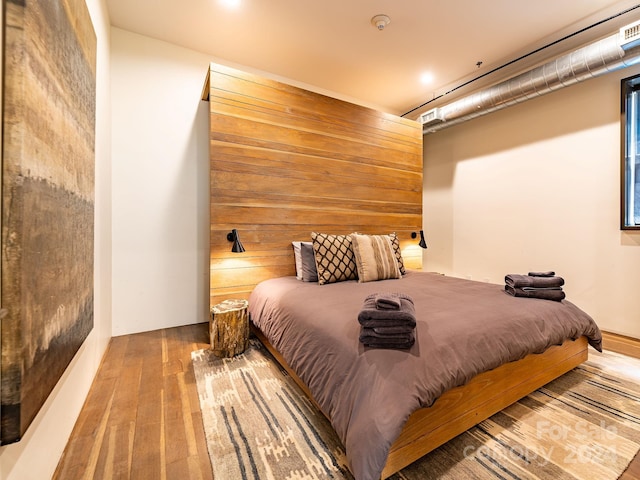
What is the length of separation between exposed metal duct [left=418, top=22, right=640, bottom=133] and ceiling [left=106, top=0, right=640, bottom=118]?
0.24m

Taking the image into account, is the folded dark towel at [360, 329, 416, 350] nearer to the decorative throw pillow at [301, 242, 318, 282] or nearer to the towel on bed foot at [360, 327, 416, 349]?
the towel on bed foot at [360, 327, 416, 349]

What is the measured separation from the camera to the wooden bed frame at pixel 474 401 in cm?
124

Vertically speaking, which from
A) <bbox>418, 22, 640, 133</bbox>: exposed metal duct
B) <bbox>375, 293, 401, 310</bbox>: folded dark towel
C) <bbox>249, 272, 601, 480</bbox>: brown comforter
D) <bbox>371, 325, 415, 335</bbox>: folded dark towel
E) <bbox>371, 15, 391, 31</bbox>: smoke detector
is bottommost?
<bbox>249, 272, 601, 480</bbox>: brown comforter

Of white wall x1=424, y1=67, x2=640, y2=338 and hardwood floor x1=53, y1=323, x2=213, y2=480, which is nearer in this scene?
hardwood floor x1=53, y1=323, x2=213, y2=480

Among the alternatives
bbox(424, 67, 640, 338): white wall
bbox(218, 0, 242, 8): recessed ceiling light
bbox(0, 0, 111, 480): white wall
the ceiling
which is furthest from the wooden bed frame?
bbox(218, 0, 242, 8): recessed ceiling light

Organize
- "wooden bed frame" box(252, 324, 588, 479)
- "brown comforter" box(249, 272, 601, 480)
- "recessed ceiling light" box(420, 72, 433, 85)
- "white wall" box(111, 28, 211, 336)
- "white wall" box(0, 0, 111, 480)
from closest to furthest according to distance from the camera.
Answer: "white wall" box(0, 0, 111, 480), "brown comforter" box(249, 272, 601, 480), "wooden bed frame" box(252, 324, 588, 479), "white wall" box(111, 28, 211, 336), "recessed ceiling light" box(420, 72, 433, 85)

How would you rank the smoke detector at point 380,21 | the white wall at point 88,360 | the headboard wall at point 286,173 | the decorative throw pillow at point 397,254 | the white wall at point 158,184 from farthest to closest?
the decorative throw pillow at point 397,254, the white wall at point 158,184, the headboard wall at point 286,173, the smoke detector at point 380,21, the white wall at point 88,360

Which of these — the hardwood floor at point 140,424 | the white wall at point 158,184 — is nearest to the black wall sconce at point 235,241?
the white wall at point 158,184

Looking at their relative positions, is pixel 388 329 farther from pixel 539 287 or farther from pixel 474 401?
pixel 539 287

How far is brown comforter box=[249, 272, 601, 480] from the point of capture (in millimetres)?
1095

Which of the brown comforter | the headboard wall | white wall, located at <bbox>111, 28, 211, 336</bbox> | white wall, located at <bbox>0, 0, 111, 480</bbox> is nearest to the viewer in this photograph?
white wall, located at <bbox>0, 0, 111, 480</bbox>

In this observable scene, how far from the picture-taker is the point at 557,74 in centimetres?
284

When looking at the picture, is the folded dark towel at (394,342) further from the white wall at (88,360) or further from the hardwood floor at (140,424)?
the white wall at (88,360)

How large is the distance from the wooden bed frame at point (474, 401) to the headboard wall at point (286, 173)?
133 cm
